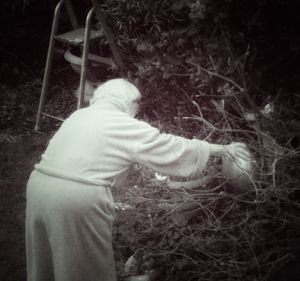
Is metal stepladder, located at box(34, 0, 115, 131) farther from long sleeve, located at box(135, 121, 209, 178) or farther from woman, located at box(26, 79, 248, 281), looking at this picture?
long sleeve, located at box(135, 121, 209, 178)

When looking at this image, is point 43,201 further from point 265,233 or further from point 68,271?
point 265,233

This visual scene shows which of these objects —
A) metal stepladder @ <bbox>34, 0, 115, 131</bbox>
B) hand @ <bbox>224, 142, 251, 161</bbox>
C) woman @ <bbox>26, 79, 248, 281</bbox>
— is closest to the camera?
woman @ <bbox>26, 79, 248, 281</bbox>

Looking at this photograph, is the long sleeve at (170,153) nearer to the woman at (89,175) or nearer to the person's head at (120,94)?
the woman at (89,175)

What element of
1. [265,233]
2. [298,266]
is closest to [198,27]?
[265,233]

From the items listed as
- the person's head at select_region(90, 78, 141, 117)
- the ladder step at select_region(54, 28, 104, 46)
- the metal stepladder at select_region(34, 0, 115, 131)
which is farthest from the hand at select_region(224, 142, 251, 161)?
the ladder step at select_region(54, 28, 104, 46)

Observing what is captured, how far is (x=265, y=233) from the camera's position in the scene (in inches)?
144

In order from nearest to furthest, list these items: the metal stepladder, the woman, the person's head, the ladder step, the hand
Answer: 1. the woman
2. the person's head
3. the hand
4. the metal stepladder
5. the ladder step

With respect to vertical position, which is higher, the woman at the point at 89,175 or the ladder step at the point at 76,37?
the ladder step at the point at 76,37

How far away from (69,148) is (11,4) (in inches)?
239

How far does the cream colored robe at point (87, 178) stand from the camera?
123 inches

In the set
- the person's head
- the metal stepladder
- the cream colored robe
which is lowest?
the cream colored robe

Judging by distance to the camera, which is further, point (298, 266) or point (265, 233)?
point (265, 233)

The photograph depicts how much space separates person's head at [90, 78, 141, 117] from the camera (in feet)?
11.1

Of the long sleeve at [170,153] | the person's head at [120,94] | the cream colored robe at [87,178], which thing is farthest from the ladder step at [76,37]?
the long sleeve at [170,153]
